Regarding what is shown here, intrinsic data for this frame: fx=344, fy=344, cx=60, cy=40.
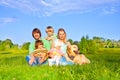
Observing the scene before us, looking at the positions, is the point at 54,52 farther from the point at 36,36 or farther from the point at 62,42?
the point at 36,36

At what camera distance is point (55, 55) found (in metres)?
13.0

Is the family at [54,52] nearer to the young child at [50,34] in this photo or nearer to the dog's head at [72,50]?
the dog's head at [72,50]

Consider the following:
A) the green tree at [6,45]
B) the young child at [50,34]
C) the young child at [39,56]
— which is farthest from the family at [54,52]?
the green tree at [6,45]

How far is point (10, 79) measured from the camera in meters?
8.10

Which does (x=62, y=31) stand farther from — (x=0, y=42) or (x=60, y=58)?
(x=0, y=42)

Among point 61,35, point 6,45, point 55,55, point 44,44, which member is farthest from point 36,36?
point 6,45

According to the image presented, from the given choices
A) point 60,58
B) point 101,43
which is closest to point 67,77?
point 60,58

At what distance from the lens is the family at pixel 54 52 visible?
505 inches

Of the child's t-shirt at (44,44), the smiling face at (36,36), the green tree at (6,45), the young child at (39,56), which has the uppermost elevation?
the green tree at (6,45)

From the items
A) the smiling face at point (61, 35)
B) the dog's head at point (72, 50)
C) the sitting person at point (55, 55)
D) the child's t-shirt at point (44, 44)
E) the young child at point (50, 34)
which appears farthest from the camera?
the young child at point (50, 34)

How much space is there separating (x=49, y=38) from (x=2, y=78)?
595cm

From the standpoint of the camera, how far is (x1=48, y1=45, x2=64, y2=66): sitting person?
12685 mm

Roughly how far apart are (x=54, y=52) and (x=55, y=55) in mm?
122

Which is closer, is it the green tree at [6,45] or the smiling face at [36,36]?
the smiling face at [36,36]
